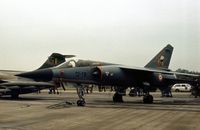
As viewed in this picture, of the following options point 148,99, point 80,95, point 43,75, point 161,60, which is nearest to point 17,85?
point 43,75

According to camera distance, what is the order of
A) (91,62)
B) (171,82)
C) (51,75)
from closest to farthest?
(51,75) < (91,62) < (171,82)

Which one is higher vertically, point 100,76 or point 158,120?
point 100,76

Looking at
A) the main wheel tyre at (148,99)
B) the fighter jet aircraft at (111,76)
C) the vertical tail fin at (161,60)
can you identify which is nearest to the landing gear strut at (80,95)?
the fighter jet aircraft at (111,76)

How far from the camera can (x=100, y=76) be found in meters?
20.9

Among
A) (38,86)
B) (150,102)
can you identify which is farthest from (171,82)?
(38,86)

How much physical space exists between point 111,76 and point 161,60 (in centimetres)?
638

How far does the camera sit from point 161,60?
26.0 m

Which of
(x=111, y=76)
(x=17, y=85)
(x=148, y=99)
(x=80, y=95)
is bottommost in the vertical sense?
(x=148, y=99)

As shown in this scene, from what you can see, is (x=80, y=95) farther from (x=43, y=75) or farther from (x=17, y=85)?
(x=17, y=85)

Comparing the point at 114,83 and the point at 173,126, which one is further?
the point at 114,83

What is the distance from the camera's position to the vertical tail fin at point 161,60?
1021 inches

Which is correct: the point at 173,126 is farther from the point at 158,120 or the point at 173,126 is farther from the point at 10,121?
the point at 10,121

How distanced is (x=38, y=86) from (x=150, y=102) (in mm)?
9886

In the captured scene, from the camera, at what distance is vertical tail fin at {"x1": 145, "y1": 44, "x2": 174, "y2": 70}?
25938mm
